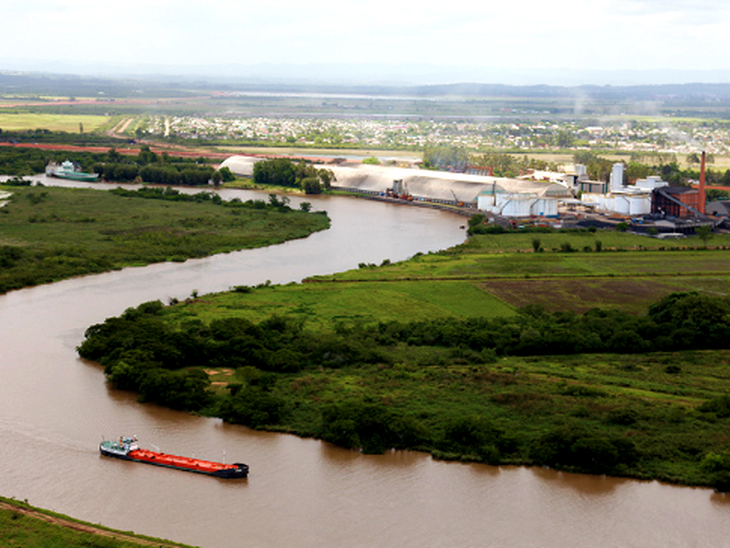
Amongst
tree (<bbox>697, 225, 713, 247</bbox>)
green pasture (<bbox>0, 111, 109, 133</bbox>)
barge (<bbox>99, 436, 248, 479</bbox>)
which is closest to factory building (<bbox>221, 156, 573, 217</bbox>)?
tree (<bbox>697, 225, 713, 247</bbox>)

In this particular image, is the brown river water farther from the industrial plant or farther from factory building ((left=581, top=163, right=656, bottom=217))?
factory building ((left=581, top=163, right=656, bottom=217))

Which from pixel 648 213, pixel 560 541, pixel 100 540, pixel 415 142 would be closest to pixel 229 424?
pixel 100 540

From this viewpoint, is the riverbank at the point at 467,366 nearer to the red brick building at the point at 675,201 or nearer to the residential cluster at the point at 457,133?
the red brick building at the point at 675,201

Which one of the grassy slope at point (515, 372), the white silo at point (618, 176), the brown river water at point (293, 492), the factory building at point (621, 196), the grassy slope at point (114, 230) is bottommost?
the brown river water at point (293, 492)

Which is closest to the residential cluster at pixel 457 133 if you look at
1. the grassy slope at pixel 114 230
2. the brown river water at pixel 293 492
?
the grassy slope at pixel 114 230

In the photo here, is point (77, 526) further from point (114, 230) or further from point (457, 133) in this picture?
point (457, 133)


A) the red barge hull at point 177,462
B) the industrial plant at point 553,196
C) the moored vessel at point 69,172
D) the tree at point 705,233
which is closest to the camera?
the red barge hull at point 177,462
